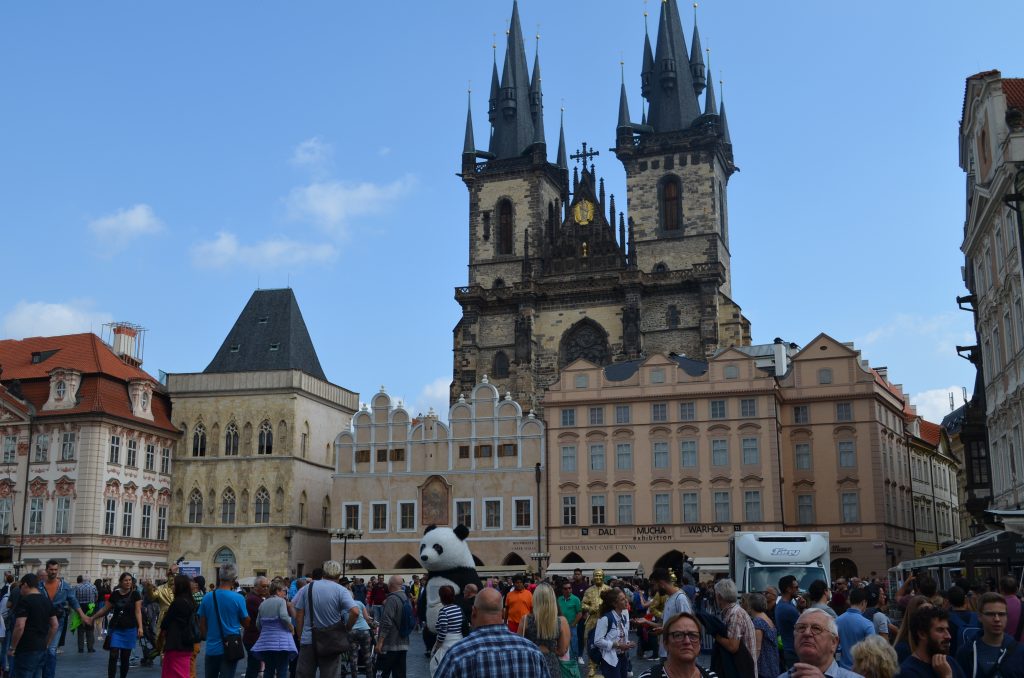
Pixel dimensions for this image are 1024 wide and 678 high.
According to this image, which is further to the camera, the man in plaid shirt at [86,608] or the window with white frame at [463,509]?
the window with white frame at [463,509]

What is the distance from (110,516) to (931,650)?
51.1 meters

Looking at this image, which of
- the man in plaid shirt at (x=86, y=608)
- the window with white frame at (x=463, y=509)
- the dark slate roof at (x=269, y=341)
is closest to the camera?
the man in plaid shirt at (x=86, y=608)

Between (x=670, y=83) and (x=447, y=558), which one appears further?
(x=670, y=83)

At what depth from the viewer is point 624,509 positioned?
167 ft

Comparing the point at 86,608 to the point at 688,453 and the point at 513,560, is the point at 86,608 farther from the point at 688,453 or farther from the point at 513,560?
the point at 688,453

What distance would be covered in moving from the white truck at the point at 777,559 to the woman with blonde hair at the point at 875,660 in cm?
1809

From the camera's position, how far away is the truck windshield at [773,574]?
23406 mm

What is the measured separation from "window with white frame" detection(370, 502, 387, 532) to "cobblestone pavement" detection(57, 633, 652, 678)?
26.9 meters

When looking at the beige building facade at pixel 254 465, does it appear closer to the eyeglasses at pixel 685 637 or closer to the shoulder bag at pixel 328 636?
the shoulder bag at pixel 328 636

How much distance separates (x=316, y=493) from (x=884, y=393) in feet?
92.4

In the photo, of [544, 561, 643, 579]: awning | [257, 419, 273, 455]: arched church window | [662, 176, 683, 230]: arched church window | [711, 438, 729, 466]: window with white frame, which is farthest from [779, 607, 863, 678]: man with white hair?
[662, 176, 683, 230]: arched church window

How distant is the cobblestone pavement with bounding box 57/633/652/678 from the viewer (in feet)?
63.7

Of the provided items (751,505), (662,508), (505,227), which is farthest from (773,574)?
(505,227)

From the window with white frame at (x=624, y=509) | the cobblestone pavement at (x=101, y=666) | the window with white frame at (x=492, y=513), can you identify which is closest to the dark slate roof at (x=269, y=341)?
the window with white frame at (x=492, y=513)
